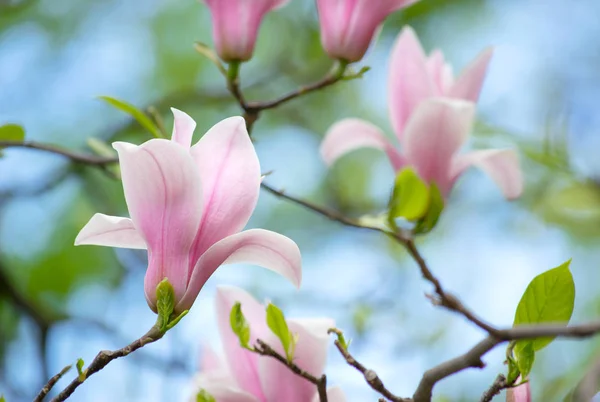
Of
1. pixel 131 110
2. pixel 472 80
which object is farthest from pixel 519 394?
pixel 131 110

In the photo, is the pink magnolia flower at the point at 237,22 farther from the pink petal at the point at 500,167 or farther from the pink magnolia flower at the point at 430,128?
the pink petal at the point at 500,167

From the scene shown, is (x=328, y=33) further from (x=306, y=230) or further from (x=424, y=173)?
(x=306, y=230)

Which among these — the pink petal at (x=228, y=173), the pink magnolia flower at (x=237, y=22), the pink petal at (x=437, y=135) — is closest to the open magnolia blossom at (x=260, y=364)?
the pink petal at (x=228, y=173)

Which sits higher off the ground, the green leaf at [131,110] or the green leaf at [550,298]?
the green leaf at [550,298]

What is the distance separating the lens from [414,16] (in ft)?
10.3

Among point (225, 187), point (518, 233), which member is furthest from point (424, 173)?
point (518, 233)

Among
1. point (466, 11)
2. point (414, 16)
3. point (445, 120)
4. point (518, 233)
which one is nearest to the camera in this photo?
point (445, 120)

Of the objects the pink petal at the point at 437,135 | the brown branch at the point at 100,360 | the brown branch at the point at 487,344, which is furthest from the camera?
the pink petal at the point at 437,135

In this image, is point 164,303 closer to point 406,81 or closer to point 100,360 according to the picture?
point 100,360

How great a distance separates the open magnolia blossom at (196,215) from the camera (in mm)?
574

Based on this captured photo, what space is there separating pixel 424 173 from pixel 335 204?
1.57 meters

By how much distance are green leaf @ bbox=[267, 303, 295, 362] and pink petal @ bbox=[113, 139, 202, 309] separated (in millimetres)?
75

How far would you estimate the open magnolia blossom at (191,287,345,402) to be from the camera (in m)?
0.66

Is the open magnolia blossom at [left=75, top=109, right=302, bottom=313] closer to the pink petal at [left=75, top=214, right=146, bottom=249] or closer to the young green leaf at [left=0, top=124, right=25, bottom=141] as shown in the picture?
the pink petal at [left=75, top=214, right=146, bottom=249]
